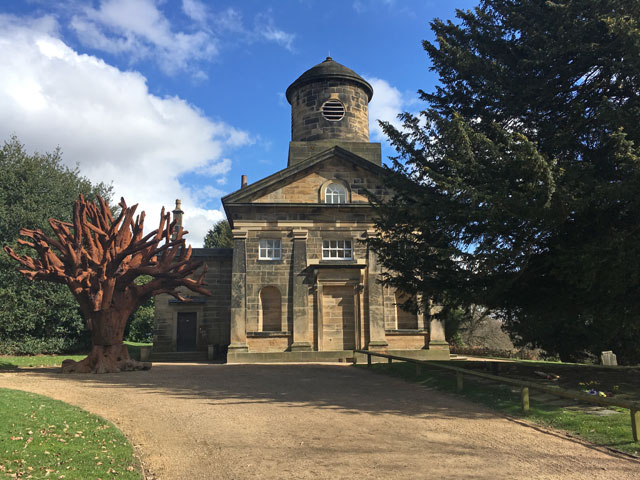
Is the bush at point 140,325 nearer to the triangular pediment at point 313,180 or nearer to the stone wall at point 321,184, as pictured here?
the triangular pediment at point 313,180

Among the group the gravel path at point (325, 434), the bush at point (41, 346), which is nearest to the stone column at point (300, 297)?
the gravel path at point (325, 434)

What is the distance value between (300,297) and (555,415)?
15606mm

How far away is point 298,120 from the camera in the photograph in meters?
28.7

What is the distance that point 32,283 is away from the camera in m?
27.0

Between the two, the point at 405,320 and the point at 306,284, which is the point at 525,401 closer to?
the point at 405,320

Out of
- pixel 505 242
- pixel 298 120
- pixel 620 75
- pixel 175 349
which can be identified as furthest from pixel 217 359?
pixel 620 75

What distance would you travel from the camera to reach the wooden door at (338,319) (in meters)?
23.6

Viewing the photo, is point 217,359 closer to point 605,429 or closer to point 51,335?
point 51,335

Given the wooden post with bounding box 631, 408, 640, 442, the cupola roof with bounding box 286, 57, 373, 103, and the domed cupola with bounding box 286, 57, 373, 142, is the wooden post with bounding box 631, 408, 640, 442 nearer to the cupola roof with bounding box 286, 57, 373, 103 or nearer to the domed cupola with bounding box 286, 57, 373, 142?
the domed cupola with bounding box 286, 57, 373, 142

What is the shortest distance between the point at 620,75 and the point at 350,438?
9.90 meters

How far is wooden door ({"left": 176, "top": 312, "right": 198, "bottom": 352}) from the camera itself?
84.8 ft

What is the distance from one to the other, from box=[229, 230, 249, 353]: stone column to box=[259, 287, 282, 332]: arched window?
97 centimetres

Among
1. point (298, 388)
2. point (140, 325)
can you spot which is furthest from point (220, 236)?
point (298, 388)

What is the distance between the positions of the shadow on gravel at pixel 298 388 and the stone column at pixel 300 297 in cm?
484
